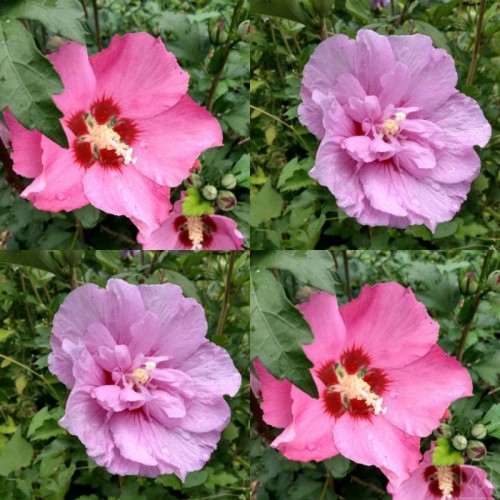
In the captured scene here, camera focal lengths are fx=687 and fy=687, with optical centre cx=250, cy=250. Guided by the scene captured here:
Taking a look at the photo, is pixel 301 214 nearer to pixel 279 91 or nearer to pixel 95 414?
pixel 279 91

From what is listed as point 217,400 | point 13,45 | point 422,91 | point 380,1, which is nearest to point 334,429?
point 217,400

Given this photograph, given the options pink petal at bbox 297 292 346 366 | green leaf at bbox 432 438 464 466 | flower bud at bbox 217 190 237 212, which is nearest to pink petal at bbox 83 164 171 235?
flower bud at bbox 217 190 237 212

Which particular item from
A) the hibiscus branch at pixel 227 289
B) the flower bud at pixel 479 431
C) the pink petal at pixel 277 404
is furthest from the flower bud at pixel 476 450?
the hibiscus branch at pixel 227 289

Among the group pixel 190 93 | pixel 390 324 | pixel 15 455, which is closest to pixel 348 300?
pixel 390 324

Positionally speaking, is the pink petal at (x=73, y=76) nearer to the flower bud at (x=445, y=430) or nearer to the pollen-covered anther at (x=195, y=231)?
the pollen-covered anther at (x=195, y=231)

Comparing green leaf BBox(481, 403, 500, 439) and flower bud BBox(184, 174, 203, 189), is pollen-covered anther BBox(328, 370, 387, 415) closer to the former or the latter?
green leaf BBox(481, 403, 500, 439)
